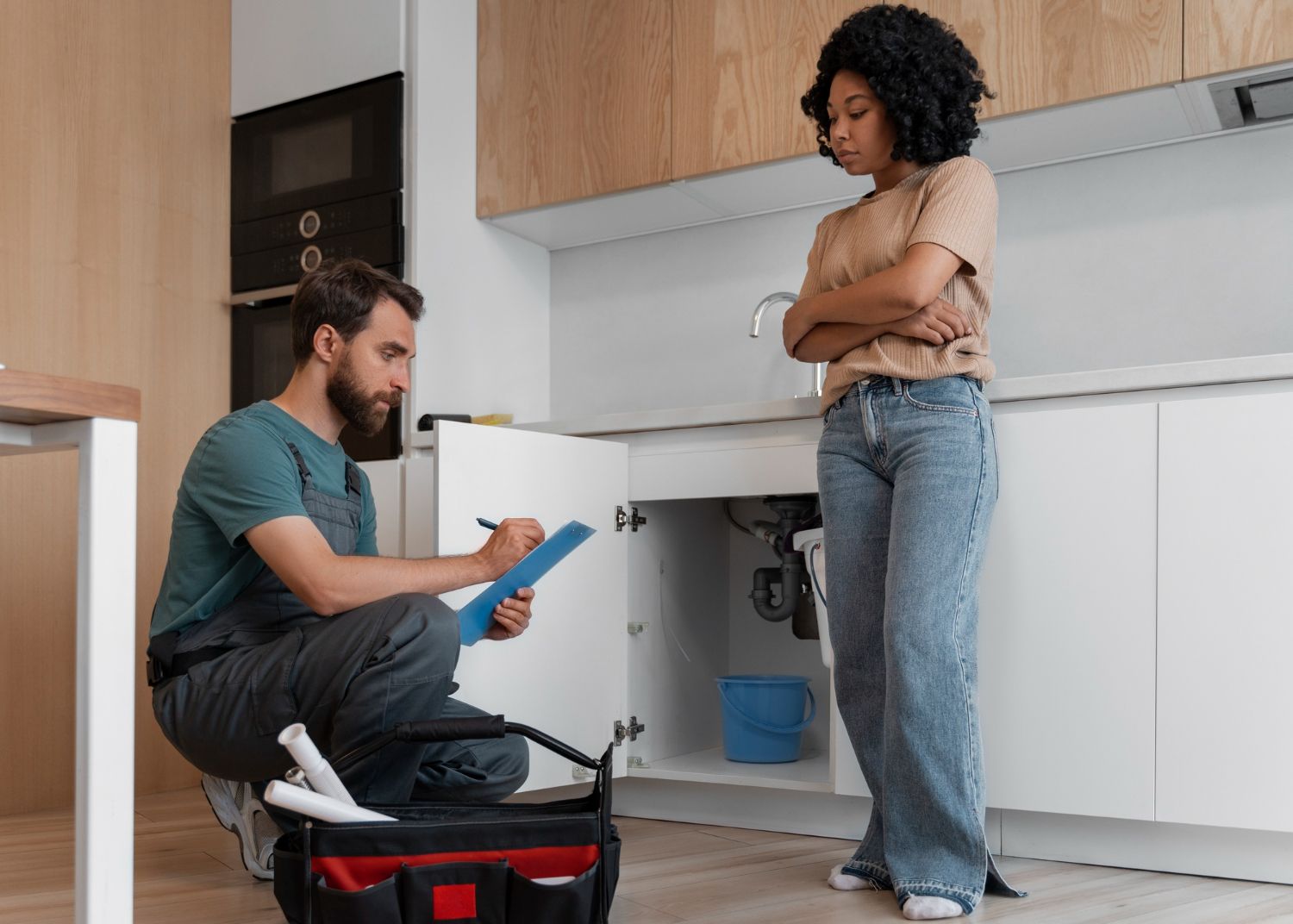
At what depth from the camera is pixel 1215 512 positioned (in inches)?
74.3

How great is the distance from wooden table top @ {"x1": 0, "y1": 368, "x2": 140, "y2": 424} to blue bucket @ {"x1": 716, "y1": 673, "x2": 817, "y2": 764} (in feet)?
5.39

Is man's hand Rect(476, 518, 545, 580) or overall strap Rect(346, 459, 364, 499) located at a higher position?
overall strap Rect(346, 459, 364, 499)

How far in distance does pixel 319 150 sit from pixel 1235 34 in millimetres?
2073

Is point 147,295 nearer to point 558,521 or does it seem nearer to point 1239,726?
point 558,521

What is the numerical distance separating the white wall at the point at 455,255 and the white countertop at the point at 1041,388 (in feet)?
1.72

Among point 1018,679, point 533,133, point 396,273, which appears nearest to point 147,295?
point 396,273

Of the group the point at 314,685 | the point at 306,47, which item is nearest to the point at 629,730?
the point at 314,685

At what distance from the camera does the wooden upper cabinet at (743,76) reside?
8.51 feet

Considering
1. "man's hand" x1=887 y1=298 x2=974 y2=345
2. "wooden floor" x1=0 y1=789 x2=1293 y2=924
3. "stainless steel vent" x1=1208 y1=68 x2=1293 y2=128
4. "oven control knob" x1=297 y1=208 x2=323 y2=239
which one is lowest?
"wooden floor" x1=0 y1=789 x2=1293 y2=924

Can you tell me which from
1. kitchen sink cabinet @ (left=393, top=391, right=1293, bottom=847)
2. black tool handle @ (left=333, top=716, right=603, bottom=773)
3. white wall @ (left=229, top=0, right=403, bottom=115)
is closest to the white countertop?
kitchen sink cabinet @ (left=393, top=391, right=1293, bottom=847)

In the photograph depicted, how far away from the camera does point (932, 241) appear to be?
1.75 metres

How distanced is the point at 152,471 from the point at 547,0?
4.96 feet

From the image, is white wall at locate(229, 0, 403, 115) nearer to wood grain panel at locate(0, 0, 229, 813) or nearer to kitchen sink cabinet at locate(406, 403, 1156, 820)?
wood grain panel at locate(0, 0, 229, 813)

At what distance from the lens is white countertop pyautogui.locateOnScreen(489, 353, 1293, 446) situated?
1.88 meters
